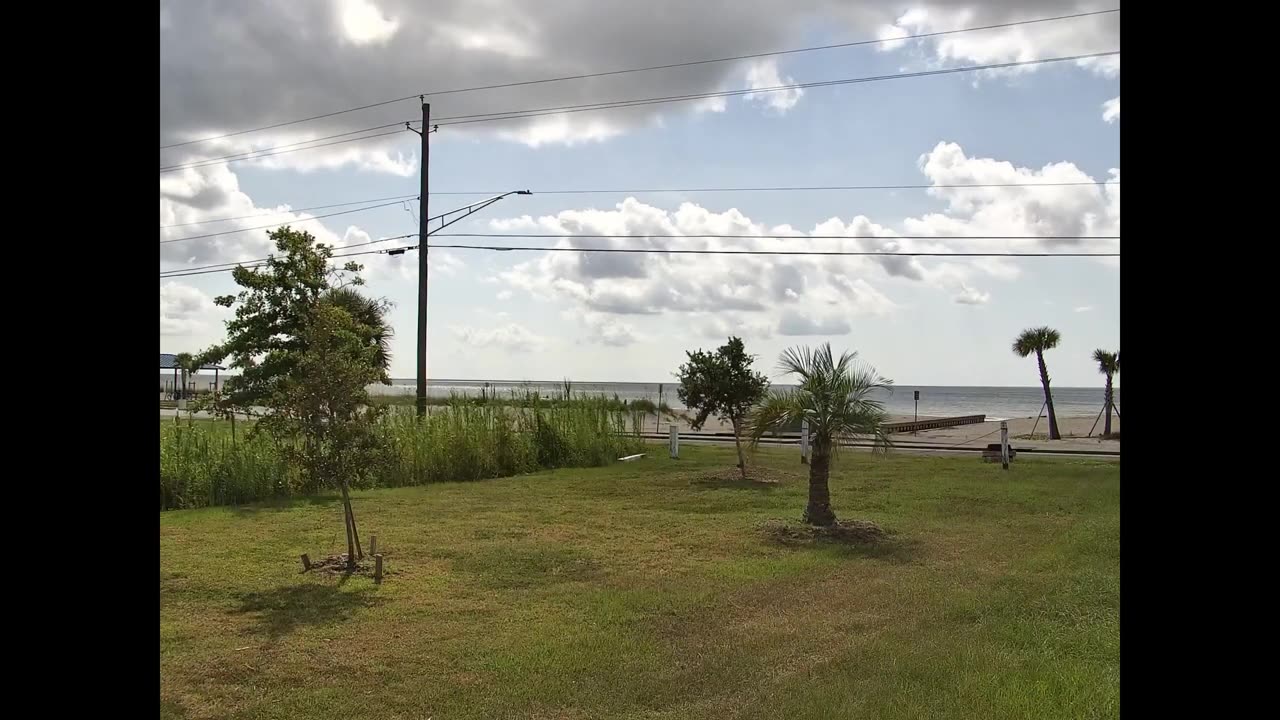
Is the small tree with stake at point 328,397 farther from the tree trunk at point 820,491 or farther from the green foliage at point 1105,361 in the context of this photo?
the green foliage at point 1105,361

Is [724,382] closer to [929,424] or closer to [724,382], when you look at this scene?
[724,382]

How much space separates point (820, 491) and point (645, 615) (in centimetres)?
397

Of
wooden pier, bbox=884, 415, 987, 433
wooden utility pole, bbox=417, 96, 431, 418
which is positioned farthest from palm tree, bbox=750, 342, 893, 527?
wooden pier, bbox=884, 415, 987, 433

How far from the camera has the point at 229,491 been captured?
12156 millimetres

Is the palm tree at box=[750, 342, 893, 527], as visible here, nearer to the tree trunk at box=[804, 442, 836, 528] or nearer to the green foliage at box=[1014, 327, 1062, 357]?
the tree trunk at box=[804, 442, 836, 528]

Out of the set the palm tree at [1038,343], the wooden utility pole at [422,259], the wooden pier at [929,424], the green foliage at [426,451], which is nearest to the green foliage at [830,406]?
the green foliage at [426,451]

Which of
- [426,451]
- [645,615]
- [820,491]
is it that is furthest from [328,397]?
[426,451]

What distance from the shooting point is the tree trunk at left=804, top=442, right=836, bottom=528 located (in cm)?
964

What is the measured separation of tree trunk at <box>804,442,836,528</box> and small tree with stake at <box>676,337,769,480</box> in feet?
19.0
